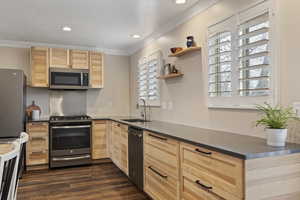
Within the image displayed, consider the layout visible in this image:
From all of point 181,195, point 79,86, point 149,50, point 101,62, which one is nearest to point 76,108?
point 79,86

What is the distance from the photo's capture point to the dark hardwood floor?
3.03 metres

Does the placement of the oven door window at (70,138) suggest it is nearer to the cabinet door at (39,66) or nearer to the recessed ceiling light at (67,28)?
the cabinet door at (39,66)

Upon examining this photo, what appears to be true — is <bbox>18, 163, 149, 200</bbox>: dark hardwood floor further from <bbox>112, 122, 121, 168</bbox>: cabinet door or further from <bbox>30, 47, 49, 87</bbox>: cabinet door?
<bbox>30, 47, 49, 87</bbox>: cabinet door

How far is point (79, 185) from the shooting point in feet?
11.2

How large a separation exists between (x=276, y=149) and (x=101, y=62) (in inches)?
159

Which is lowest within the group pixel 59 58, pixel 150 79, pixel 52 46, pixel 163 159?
pixel 163 159

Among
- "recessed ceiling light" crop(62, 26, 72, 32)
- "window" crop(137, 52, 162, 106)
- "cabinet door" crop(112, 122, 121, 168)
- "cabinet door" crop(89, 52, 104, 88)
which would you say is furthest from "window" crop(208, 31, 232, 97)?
"cabinet door" crop(89, 52, 104, 88)

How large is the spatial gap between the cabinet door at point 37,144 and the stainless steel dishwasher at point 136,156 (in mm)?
1835

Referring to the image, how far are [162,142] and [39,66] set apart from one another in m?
3.20

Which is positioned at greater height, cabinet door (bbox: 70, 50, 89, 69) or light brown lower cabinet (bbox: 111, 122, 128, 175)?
cabinet door (bbox: 70, 50, 89, 69)

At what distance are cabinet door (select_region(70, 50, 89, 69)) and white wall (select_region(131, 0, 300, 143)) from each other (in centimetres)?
134

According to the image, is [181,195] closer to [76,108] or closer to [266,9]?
[266,9]

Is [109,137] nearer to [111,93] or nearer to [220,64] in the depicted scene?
[111,93]

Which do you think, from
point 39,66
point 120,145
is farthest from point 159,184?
point 39,66
